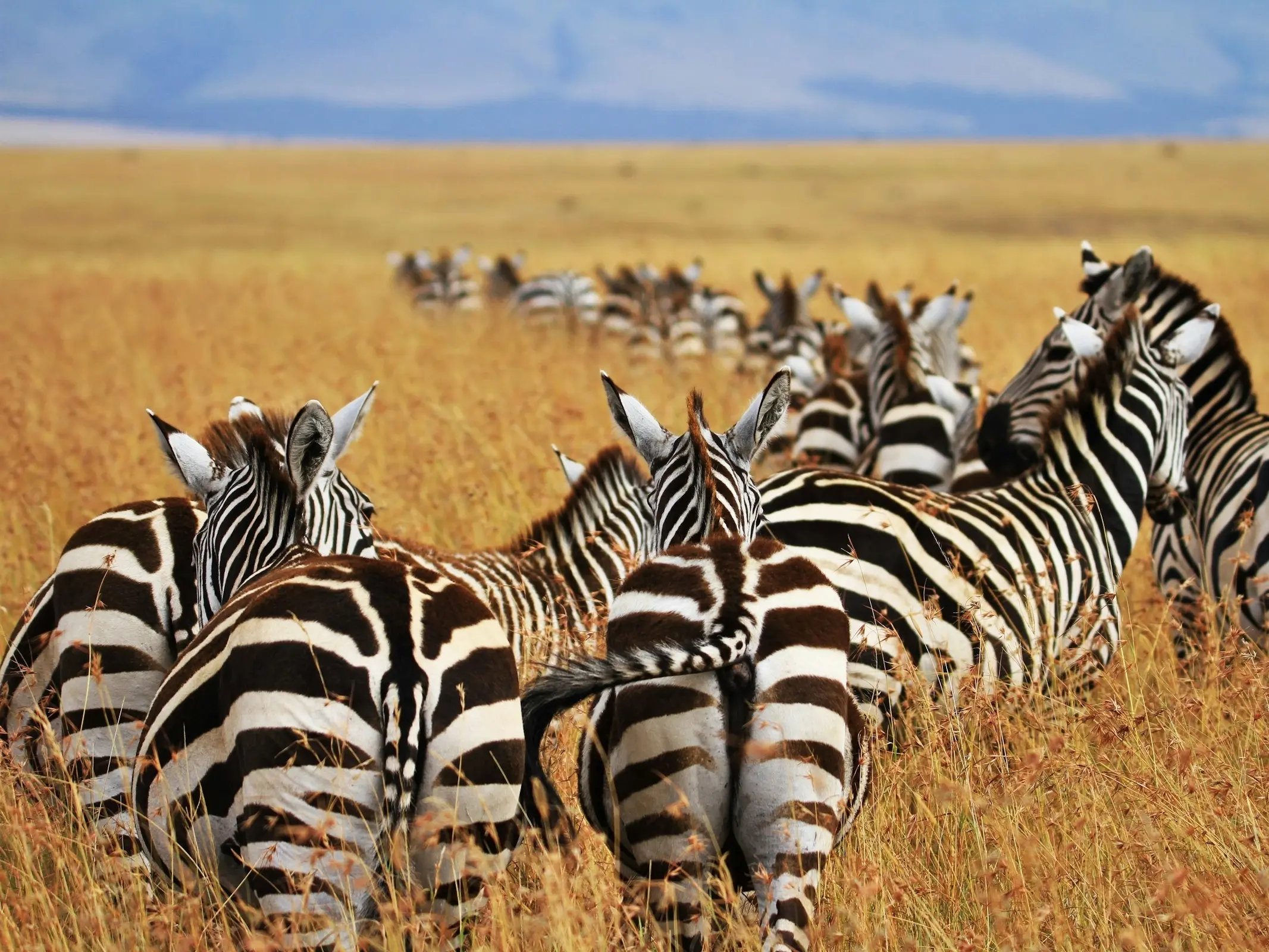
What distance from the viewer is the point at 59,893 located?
3594 millimetres

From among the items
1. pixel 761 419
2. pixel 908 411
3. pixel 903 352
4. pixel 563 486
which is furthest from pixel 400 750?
pixel 563 486

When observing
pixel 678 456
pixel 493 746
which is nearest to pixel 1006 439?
pixel 678 456

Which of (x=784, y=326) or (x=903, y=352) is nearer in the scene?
(x=903, y=352)

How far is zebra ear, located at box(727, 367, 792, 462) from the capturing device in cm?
365

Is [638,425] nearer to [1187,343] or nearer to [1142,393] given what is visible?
[1142,393]

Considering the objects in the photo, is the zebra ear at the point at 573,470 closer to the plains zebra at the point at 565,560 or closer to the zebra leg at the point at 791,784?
the plains zebra at the point at 565,560

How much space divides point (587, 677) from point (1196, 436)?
466 centimetres

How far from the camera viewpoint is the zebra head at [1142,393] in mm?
4867

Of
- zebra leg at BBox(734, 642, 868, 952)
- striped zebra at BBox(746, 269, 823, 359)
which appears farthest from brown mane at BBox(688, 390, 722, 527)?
striped zebra at BBox(746, 269, 823, 359)

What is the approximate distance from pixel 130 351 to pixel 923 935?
13.1 m

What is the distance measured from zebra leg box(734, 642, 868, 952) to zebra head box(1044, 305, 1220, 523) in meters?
2.55

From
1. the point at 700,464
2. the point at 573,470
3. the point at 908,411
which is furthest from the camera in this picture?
the point at 908,411

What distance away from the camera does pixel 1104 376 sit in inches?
193

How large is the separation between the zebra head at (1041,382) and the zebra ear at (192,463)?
3.46m
